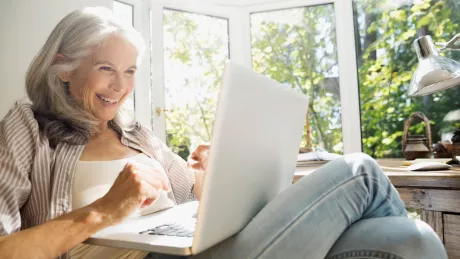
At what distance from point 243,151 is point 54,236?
41 centimetres

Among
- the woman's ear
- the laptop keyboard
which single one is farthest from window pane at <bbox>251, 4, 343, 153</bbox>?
the laptop keyboard

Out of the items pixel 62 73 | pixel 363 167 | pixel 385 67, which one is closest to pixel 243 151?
pixel 363 167

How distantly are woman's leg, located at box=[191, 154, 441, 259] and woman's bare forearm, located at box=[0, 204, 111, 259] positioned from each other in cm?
23

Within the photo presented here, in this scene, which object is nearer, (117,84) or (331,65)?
(117,84)

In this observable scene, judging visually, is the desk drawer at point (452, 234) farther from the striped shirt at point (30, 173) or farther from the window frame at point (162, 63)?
the window frame at point (162, 63)

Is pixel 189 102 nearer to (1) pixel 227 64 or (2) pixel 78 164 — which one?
(2) pixel 78 164

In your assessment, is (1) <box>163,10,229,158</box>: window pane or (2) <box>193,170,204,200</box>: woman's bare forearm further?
(1) <box>163,10,229,158</box>: window pane

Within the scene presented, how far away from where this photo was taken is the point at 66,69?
1180 millimetres

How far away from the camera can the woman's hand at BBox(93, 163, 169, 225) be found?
0.84 metres

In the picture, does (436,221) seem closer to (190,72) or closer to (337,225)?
(337,225)

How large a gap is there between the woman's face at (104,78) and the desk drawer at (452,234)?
3.51 feet

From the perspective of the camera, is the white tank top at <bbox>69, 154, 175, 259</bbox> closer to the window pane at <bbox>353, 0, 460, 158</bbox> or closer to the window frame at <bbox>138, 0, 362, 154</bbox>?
the window frame at <bbox>138, 0, 362, 154</bbox>

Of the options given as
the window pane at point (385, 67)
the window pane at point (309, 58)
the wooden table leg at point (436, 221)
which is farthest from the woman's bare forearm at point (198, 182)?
the window pane at point (385, 67)

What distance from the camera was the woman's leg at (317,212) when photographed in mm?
774
